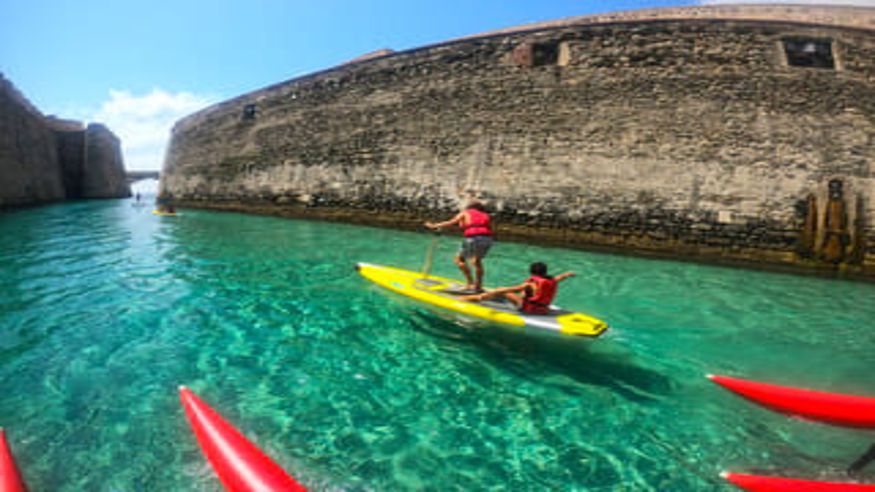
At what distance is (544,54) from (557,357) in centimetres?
1116

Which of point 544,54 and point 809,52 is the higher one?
point 544,54

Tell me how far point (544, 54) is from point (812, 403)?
1191 centimetres

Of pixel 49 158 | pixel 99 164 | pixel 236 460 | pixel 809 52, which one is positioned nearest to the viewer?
pixel 236 460

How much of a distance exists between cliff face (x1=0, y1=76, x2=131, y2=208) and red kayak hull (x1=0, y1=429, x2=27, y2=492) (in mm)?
24746

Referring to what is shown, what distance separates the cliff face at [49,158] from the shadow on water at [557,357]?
25.0 m

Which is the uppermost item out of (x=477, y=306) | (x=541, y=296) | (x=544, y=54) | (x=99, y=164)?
(x=544, y=54)

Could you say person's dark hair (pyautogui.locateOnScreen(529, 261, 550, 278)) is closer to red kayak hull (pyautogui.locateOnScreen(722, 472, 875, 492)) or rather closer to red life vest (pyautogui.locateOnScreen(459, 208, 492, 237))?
red life vest (pyautogui.locateOnScreen(459, 208, 492, 237))

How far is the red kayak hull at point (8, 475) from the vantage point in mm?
1913

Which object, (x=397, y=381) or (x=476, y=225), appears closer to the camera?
(x=397, y=381)

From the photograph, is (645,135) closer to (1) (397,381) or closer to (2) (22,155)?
(1) (397,381)

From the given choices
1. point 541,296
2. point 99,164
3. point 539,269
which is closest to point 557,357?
point 541,296

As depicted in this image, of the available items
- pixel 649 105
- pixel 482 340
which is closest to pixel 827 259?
pixel 649 105

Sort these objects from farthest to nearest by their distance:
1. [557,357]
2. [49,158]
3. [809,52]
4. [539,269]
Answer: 1. [49,158]
2. [809,52]
3. [539,269]
4. [557,357]

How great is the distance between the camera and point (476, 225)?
5.39 m
